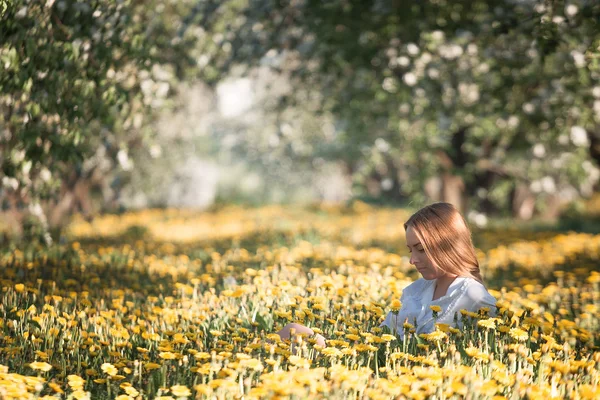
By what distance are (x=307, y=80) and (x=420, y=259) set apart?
6328mm

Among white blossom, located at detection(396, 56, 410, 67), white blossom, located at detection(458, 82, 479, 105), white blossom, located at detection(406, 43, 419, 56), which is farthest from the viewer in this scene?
white blossom, located at detection(458, 82, 479, 105)

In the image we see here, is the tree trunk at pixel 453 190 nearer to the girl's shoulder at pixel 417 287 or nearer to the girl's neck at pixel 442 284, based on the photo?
the girl's shoulder at pixel 417 287

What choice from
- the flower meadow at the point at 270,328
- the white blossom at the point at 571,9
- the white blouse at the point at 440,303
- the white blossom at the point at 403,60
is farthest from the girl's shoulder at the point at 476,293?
the white blossom at the point at 403,60

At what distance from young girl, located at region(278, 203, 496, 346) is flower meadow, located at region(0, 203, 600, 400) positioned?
0.15 m

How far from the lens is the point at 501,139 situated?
10.8 metres

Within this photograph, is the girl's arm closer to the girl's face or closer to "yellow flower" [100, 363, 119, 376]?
the girl's face

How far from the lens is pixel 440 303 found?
3.53 m

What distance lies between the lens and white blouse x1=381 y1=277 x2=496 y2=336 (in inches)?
133

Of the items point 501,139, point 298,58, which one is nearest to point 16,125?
point 298,58

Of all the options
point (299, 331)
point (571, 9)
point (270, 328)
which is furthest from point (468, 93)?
point (299, 331)

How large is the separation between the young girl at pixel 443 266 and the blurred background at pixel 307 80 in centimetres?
202

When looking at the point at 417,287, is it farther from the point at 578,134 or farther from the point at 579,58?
the point at 578,134

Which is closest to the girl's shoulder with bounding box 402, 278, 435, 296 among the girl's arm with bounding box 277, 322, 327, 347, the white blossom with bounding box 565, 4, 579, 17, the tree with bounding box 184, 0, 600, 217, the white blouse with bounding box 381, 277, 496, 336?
the white blouse with bounding box 381, 277, 496, 336

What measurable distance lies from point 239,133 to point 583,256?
19827 mm
